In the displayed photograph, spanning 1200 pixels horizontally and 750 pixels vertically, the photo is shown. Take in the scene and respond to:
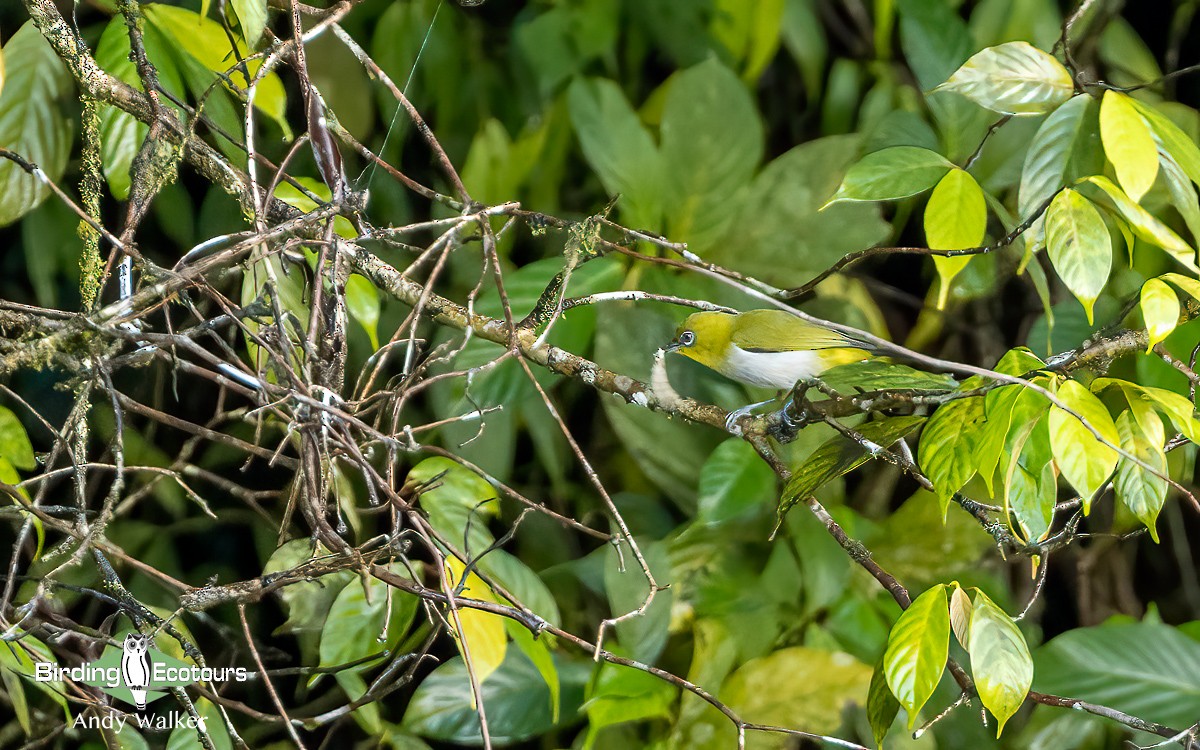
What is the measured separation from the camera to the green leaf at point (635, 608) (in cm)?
84

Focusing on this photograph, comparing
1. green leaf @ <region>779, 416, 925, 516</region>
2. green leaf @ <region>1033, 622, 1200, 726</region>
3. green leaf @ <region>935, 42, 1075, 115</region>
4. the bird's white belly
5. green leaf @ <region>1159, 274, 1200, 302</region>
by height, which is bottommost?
green leaf @ <region>1033, 622, 1200, 726</region>

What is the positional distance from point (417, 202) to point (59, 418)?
1.31 ft

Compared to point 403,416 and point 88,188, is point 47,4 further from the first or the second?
point 403,416

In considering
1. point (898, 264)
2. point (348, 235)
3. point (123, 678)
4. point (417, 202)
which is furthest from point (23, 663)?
point (898, 264)

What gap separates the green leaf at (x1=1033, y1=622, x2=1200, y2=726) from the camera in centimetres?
85

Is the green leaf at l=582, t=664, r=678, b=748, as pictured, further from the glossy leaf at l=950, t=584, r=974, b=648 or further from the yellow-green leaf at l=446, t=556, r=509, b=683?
the glossy leaf at l=950, t=584, r=974, b=648

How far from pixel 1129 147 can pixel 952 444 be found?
0.59 ft

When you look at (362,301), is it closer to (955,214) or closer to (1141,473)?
(955,214)

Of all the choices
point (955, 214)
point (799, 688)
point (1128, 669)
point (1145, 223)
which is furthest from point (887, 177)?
point (1128, 669)

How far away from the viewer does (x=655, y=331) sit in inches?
35.8

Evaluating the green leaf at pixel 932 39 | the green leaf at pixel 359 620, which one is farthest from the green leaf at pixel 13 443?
the green leaf at pixel 932 39

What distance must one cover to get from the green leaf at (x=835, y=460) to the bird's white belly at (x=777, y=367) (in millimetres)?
177

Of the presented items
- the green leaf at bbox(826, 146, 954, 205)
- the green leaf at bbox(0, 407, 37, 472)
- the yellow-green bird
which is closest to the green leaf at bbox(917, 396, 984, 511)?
the green leaf at bbox(826, 146, 954, 205)

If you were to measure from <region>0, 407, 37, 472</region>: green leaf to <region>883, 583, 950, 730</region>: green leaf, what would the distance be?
24.4 inches
